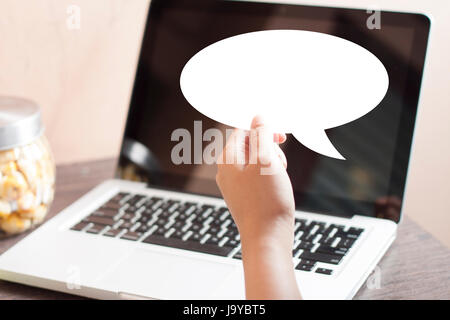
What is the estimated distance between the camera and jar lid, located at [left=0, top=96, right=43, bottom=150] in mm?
776

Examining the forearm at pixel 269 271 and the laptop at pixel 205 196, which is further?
the laptop at pixel 205 196

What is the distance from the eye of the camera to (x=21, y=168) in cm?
81

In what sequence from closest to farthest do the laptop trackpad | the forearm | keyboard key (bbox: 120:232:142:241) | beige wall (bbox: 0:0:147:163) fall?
1. the forearm
2. the laptop trackpad
3. keyboard key (bbox: 120:232:142:241)
4. beige wall (bbox: 0:0:147:163)

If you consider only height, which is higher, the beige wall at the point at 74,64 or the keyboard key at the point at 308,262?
the beige wall at the point at 74,64

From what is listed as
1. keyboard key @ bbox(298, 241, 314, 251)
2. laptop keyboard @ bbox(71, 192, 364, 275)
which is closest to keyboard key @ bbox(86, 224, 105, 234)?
laptop keyboard @ bbox(71, 192, 364, 275)

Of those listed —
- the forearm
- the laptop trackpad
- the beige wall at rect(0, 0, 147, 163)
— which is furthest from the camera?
the beige wall at rect(0, 0, 147, 163)

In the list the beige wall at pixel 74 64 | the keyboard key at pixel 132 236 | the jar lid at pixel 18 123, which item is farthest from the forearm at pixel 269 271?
the beige wall at pixel 74 64

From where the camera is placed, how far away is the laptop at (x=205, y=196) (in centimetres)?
69

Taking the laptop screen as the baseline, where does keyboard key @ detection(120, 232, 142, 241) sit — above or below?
below

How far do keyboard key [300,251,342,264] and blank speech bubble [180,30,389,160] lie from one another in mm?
136

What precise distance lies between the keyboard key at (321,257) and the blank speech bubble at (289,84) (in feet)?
0.45

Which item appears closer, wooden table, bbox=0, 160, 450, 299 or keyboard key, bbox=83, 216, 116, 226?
wooden table, bbox=0, 160, 450, 299

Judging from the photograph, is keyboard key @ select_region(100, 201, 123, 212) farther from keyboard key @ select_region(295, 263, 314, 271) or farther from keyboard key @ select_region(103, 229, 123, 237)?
keyboard key @ select_region(295, 263, 314, 271)

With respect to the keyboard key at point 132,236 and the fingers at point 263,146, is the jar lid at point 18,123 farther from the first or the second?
the fingers at point 263,146
